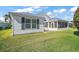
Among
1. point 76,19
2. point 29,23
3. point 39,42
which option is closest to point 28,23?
point 29,23

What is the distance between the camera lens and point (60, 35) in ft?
11.6

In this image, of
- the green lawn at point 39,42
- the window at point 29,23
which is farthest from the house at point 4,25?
the window at point 29,23

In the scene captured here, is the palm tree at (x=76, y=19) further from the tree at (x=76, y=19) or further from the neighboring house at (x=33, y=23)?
the neighboring house at (x=33, y=23)

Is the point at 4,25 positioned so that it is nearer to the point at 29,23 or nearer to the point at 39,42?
the point at 29,23

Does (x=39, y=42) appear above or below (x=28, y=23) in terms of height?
below

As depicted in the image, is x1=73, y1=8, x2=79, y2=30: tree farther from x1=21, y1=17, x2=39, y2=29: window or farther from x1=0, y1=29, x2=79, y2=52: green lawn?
x1=21, y1=17, x2=39, y2=29: window

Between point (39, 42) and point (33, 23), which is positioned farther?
point (33, 23)

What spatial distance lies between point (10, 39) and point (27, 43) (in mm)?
282

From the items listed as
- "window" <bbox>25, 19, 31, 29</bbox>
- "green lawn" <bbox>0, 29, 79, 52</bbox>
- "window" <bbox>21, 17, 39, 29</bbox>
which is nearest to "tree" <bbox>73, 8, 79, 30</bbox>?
"green lawn" <bbox>0, 29, 79, 52</bbox>

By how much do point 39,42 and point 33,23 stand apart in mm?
337

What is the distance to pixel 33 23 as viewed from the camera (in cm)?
360

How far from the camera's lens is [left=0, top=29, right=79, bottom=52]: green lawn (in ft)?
11.4

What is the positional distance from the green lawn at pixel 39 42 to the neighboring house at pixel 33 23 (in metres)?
0.09

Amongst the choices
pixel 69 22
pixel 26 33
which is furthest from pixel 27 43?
pixel 69 22
